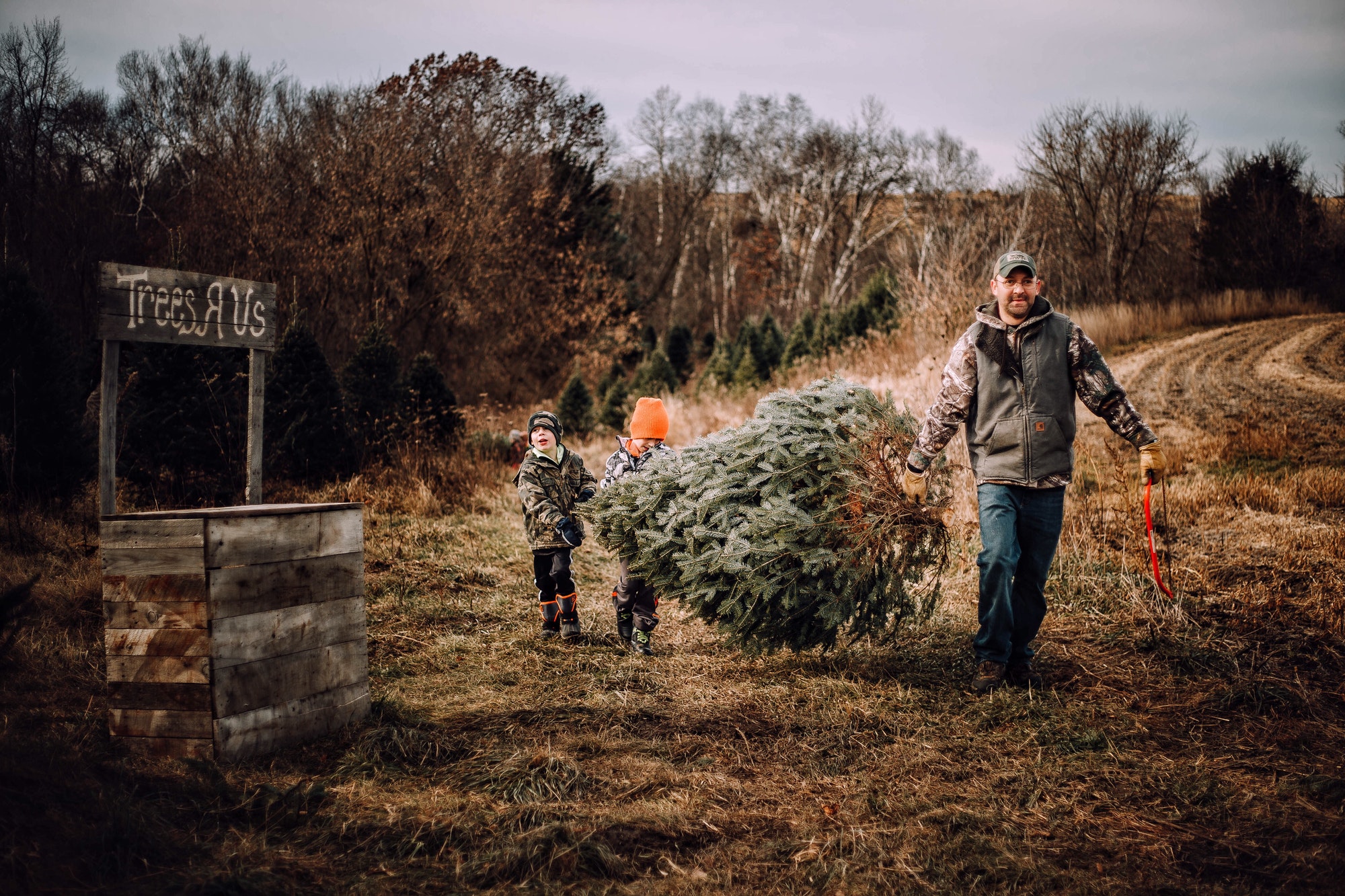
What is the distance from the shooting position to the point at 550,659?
16.1 ft

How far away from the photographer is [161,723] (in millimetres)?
3094

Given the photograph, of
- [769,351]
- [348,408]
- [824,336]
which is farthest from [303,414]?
[769,351]

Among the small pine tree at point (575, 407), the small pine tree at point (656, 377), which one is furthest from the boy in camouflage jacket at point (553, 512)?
the small pine tree at point (656, 377)

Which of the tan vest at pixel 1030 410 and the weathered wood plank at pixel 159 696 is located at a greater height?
the tan vest at pixel 1030 410

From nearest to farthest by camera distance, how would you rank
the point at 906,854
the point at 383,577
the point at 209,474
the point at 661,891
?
the point at 661,891 < the point at 906,854 < the point at 383,577 < the point at 209,474

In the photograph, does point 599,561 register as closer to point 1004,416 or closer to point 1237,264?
point 1004,416

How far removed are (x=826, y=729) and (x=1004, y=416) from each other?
170cm

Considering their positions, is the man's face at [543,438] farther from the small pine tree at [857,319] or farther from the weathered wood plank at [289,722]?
the small pine tree at [857,319]

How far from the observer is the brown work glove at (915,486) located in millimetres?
4066

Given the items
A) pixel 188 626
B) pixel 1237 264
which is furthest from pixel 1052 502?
pixel 1237 264

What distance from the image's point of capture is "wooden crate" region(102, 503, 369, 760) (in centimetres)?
307

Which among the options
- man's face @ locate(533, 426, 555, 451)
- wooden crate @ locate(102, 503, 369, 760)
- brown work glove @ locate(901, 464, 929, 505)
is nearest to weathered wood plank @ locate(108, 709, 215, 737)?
wooden crate @ locate(102, 503, 369, 760)

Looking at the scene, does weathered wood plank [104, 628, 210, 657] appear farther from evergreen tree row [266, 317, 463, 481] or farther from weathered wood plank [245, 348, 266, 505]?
evergreen tree row [266, 317, 463, 481]

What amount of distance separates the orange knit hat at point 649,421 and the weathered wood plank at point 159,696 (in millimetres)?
3008
